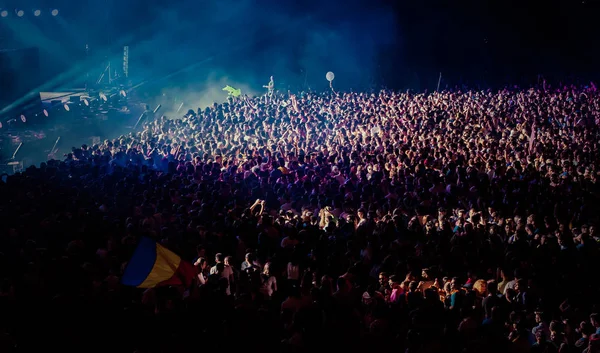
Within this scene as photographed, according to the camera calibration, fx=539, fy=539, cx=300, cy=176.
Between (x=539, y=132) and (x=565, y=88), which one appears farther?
(x=565, y=88)

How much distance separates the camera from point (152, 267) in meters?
5.91

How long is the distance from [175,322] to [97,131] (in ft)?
69.7

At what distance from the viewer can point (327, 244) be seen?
304 inches

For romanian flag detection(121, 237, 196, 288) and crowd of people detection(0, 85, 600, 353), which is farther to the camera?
romanian flag detection(121, 237, 196, 288)

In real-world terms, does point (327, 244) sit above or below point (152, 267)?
above

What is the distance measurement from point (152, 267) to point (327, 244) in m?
2.70

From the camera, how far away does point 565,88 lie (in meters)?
20.8

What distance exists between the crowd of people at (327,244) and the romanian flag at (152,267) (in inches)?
6.1

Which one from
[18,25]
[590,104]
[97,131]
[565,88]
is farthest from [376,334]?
[18,25]

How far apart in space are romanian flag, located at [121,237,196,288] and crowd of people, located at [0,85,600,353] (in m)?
0.15

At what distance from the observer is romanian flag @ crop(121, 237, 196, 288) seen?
5809 millimetres

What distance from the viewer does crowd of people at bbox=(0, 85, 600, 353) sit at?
524 cm

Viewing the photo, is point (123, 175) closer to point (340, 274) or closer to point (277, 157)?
point (277, 157)

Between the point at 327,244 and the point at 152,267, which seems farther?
the point at 327,244
